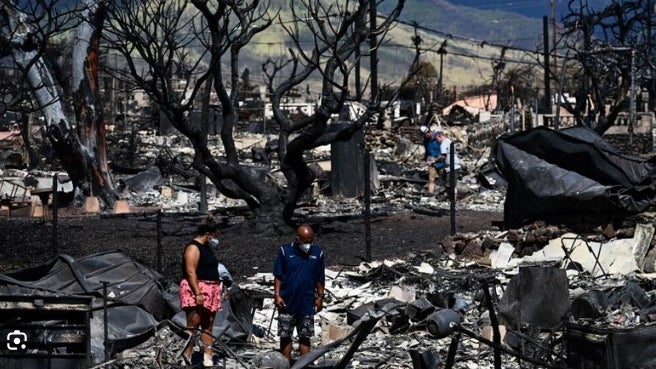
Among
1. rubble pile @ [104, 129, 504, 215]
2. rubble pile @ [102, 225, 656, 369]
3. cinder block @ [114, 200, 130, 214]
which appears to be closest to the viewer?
rubble pile @ [102, 225, 656, 369]

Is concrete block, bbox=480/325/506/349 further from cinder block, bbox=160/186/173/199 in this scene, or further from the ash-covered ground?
cinder block, bbox=160/186/173/199

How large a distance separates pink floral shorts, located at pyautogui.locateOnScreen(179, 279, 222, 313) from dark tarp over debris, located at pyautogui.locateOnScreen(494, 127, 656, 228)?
749 cm

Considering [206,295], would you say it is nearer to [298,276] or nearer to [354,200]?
[298,276]

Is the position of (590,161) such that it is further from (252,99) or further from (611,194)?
(252,99)

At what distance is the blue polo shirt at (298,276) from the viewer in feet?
35.7

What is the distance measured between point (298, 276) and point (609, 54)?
92.8ft

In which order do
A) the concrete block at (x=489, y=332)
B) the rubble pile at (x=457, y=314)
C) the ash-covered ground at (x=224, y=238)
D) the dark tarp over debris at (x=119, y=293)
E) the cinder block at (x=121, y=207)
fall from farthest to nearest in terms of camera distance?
the cinder block at (x=121, y=207)
the ash-covered ground at (x=224, y=238)
the concrete block at (x=489, y=332)
the dark tarp over debris at (x=119, y=293)
the rubble pile at (x=457, y=314)

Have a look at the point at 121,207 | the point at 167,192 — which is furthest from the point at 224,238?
the point at 167,192

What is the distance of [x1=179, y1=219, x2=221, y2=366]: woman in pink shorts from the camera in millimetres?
10609

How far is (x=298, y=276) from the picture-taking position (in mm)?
10898

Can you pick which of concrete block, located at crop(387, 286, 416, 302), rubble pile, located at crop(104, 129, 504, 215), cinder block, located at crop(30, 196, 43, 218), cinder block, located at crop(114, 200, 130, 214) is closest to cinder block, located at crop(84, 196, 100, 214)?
cinder block, located at crop(114, 200, 130, 214)

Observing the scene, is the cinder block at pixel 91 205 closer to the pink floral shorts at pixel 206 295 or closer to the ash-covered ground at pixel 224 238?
the ash-covered ground at pixel 224 238

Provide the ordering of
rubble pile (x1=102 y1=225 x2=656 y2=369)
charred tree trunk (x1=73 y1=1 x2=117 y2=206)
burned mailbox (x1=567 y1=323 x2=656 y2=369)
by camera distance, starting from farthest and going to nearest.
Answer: charred tree trunk (x1=73 y1=1 x2=117 y2=206)
rubble pile (x1=102 y1=225 x2=656 y2=369)
burned mailbox (x1=567 y1=323 x2=656 y2=369)

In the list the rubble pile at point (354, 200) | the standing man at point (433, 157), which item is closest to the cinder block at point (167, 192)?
the rubble pile at point (354, 200)
